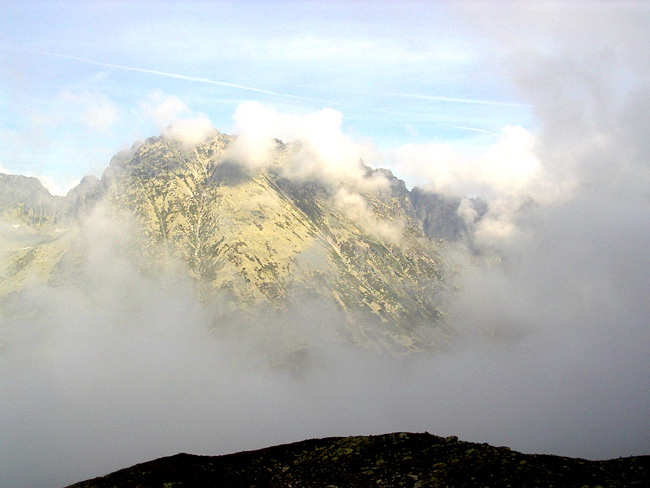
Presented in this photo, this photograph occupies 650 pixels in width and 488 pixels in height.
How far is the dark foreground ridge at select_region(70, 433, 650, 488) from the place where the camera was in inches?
1927

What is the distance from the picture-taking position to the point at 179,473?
59.6m

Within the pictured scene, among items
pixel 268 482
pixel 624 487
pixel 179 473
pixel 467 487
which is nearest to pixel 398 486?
pixel 467 487

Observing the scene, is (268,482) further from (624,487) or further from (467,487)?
(624,487)

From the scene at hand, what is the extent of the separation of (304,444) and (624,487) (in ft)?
134

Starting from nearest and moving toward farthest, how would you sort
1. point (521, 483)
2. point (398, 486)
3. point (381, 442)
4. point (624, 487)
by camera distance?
point (624, 487) < point (521, 483) < point (398, 486) < point (381, 442)

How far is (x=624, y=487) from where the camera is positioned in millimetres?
43719

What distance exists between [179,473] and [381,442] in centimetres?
2756

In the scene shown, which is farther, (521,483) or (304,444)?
(304,444)

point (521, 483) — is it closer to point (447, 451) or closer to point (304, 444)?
point (447, 451)

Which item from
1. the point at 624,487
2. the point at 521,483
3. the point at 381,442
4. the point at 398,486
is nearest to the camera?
the point at 624,487

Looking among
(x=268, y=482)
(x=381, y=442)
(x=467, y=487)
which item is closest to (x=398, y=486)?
(x=467, y=487)

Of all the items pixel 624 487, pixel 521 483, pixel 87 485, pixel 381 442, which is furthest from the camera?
pixel 381 442

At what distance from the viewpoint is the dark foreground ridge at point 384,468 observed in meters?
48.9

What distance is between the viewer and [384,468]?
57.7m
